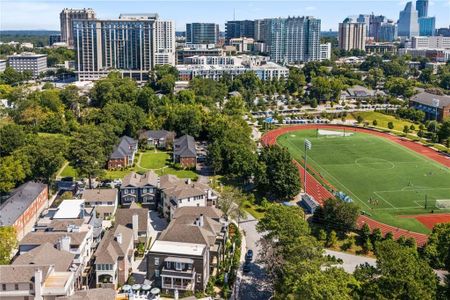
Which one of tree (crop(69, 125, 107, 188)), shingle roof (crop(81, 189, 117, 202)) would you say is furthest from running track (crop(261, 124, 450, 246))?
tree (crop(69, 125, 107, 188))

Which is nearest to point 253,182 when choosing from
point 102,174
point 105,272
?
point 102,174

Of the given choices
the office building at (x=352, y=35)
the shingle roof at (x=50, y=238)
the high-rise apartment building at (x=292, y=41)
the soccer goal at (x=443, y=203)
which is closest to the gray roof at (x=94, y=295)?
the shingle roof at (x=50, y=238)

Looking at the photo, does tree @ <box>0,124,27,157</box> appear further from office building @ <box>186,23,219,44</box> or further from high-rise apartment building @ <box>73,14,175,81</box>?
office building @ <box>186,23,219,44</box>

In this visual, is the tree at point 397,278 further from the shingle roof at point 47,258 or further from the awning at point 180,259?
the shingle roof at point 47,258

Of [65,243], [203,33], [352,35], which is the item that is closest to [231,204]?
[65,243]

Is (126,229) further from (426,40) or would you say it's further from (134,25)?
(426,40)
